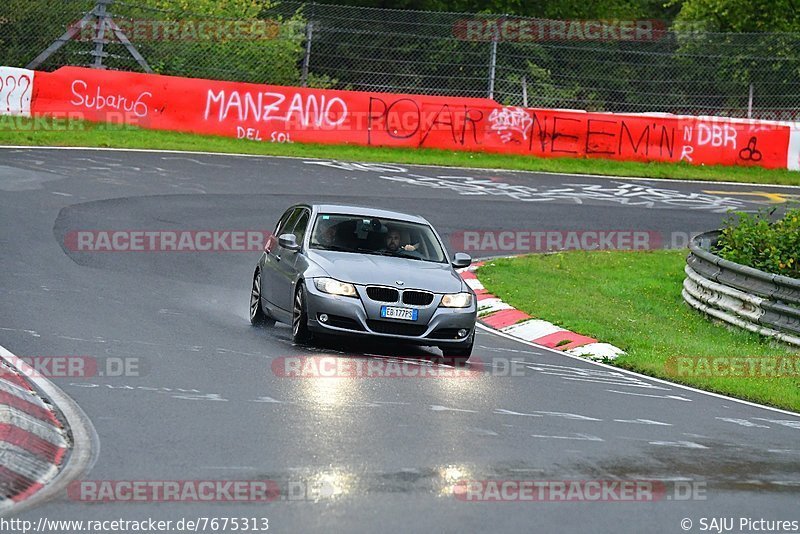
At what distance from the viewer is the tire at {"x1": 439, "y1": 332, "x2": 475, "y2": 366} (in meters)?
13.2

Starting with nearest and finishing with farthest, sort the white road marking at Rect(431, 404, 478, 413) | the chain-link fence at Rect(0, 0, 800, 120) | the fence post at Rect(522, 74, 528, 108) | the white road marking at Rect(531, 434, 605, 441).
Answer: the white road marking at Rect(531, 434, 605, 441) < the white road marking at Rect(431, 404, 478, 413) < the chain-link fence at Rect(0, 0, 800, 120) < the fence post at Rect(522, 74, 528, 108)

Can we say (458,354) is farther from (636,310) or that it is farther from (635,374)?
(636,310)

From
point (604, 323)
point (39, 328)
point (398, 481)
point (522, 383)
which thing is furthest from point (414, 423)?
point (604, 323)

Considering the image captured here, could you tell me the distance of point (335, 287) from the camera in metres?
12.9

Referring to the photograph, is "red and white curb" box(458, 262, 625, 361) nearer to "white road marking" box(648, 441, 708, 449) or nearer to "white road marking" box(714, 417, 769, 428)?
"white road marking" box(714, 417, 769, 428)

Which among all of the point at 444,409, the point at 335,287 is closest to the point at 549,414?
the point at 444,409

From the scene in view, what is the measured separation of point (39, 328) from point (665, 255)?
13.5 metres

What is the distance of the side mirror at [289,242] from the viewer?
1389 cm

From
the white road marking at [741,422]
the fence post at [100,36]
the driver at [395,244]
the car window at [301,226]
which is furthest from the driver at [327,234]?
the fence post at [100,36]

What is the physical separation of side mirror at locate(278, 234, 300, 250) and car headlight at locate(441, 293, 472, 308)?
1.79 meters

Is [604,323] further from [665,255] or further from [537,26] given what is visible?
[537,26]

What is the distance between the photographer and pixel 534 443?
368 inches

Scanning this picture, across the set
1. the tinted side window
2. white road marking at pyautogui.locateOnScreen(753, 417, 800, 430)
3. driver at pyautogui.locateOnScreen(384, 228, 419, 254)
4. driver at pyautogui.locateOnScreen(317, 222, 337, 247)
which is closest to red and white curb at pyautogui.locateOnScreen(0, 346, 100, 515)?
driver at pyautogui.locateOnScreen(317, 222, 337, 247)

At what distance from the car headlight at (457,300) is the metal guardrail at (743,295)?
459cm
